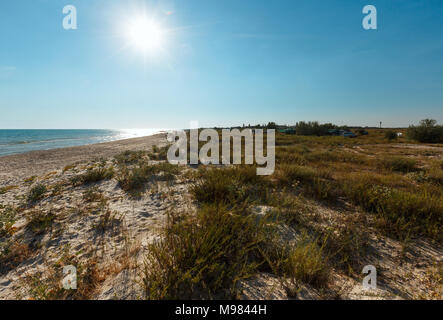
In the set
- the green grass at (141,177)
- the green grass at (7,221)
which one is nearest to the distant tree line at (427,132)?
the green grass at (141,177)

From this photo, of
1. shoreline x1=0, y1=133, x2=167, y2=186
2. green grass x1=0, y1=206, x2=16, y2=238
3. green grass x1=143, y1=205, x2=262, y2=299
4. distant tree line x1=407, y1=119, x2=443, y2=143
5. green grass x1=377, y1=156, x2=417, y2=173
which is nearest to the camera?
green grass x1=143, y1=205, x2=262, y2=299

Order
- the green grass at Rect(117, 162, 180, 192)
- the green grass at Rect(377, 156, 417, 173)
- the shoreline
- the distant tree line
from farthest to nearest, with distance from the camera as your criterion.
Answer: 1. the distant tree line
2. the shoreline
3. the green grass at Rect(377, 156, 417, 173)
4. the green grass at Rect(117, 162, 180, 192)

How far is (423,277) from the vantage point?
6.10ft

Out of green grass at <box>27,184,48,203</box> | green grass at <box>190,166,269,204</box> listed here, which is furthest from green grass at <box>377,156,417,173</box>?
green grass at <box>27,184,48,203</box>

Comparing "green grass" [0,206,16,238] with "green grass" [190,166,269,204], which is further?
"green grass" [190,166,269,204]

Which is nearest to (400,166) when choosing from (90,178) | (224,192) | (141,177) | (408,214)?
(408,214)

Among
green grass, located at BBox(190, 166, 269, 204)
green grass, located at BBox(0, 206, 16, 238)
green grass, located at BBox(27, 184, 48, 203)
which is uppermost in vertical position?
green grass, located at BBox(190, 166, 269, 204)

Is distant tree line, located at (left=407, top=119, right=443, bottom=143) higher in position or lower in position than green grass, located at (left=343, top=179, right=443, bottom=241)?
higher

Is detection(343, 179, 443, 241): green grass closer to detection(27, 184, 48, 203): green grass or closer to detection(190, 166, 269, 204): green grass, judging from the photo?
detection(190, 166, 269, 204): green grass

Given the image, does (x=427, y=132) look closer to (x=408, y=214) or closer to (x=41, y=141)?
(x=408, y=214)

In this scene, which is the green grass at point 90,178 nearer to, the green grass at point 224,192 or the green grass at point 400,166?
the green grass at point 224,192
